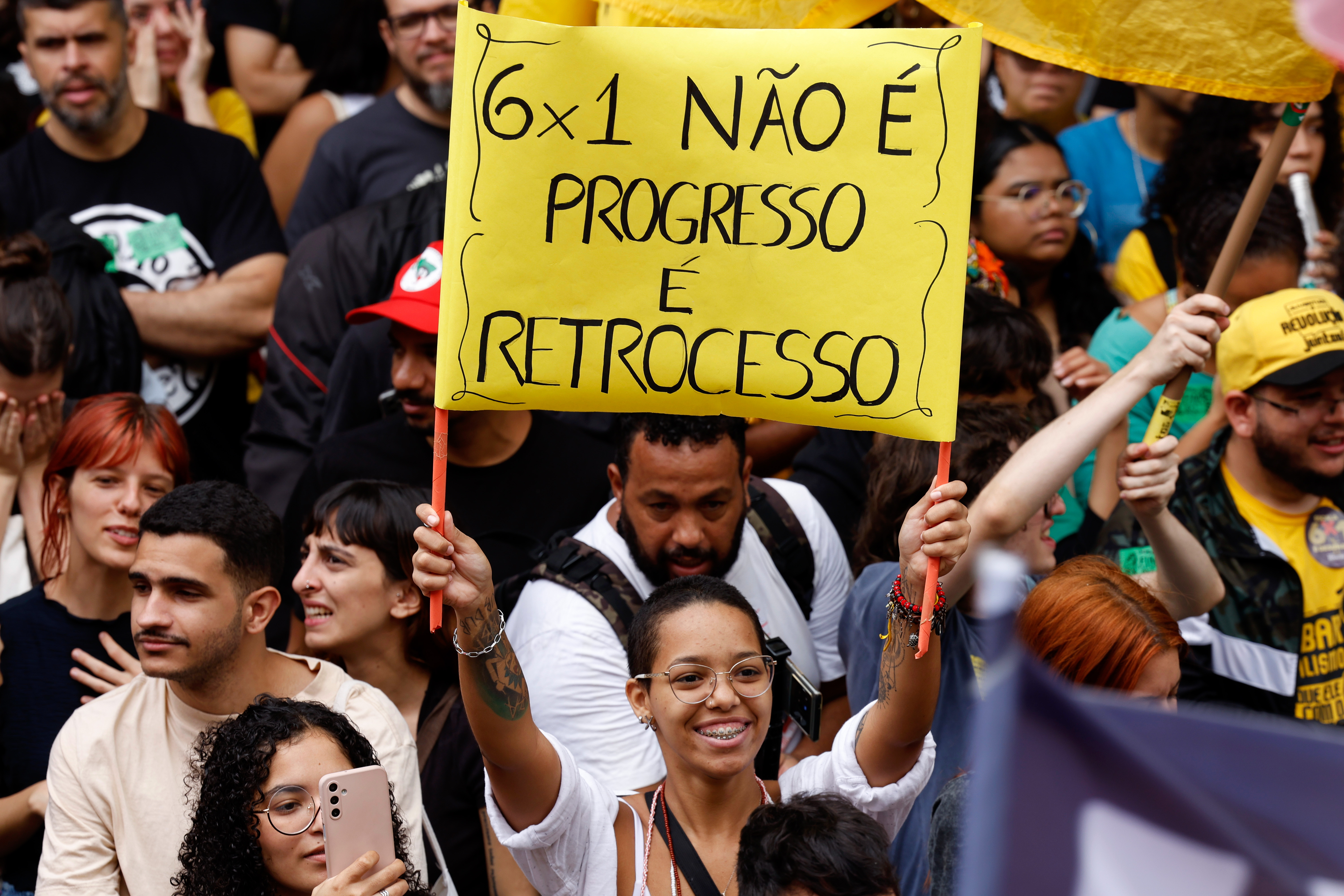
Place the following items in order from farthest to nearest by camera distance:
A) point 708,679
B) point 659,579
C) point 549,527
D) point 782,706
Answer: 1. point 549,527
2. point 659,579
3. point 782,706
4. point 708,679

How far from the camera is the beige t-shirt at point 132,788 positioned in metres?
3.19

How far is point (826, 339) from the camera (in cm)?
283

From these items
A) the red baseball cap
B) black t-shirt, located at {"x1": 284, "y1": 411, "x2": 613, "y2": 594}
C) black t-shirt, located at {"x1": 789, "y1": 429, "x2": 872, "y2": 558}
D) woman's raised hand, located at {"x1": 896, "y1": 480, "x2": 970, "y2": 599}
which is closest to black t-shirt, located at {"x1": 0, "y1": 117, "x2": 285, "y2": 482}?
the red baseball cap

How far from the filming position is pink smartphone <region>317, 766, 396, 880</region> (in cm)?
273

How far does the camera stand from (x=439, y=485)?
2785 millimetres

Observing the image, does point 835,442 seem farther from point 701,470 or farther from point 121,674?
point 121,674

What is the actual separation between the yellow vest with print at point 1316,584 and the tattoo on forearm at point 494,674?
2401mm

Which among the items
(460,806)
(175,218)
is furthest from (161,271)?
(460,806)

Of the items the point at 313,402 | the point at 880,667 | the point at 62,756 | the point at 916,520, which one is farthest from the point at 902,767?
the point at 313,402

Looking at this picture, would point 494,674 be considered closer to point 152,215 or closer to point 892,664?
point 892,664

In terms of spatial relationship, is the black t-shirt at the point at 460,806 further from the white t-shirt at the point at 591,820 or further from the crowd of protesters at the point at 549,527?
the white t-shirt at the point at 591,820

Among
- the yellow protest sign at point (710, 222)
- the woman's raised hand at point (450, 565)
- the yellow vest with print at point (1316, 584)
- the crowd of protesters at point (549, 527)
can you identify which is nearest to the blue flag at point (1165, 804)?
the crowd of protesters at point (549, 527)

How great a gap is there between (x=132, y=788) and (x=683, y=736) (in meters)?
1.33

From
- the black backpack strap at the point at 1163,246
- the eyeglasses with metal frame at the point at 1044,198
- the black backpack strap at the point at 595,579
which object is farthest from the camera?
the black backpack strap at the point at 1163,246
